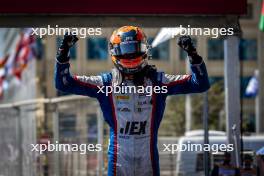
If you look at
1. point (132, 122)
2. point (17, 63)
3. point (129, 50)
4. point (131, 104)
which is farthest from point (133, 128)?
point (17, 63)

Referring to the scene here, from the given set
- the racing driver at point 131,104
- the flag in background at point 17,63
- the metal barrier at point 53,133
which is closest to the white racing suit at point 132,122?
the racing driver at point 131,104

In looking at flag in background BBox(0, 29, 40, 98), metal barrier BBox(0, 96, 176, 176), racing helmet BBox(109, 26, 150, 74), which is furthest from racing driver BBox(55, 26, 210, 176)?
flag in background BBox(0, 29, 40, 98)

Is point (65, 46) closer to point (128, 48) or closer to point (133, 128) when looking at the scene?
point (128, 48)

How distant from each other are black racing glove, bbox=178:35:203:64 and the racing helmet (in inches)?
11.4

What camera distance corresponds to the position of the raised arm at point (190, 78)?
14.1ft

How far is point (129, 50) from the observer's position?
441 centimetres

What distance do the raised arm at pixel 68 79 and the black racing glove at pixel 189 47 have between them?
2.22 feet

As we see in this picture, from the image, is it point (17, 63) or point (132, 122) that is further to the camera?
point (17, 63)

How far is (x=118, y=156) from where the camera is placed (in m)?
4.48

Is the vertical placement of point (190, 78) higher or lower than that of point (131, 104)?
higher

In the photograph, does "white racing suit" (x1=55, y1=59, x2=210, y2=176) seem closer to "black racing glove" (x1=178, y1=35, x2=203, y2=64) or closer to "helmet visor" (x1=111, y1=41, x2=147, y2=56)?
"black racing glove" (x1=178, y1=35, x2=203, y2=64)

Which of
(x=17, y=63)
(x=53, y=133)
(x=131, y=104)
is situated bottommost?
(x=53, y=133)

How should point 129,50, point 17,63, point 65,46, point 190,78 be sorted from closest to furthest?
point 65,46 → point 129,50 → point 190,78 → point 17,63

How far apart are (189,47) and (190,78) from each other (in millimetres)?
376
